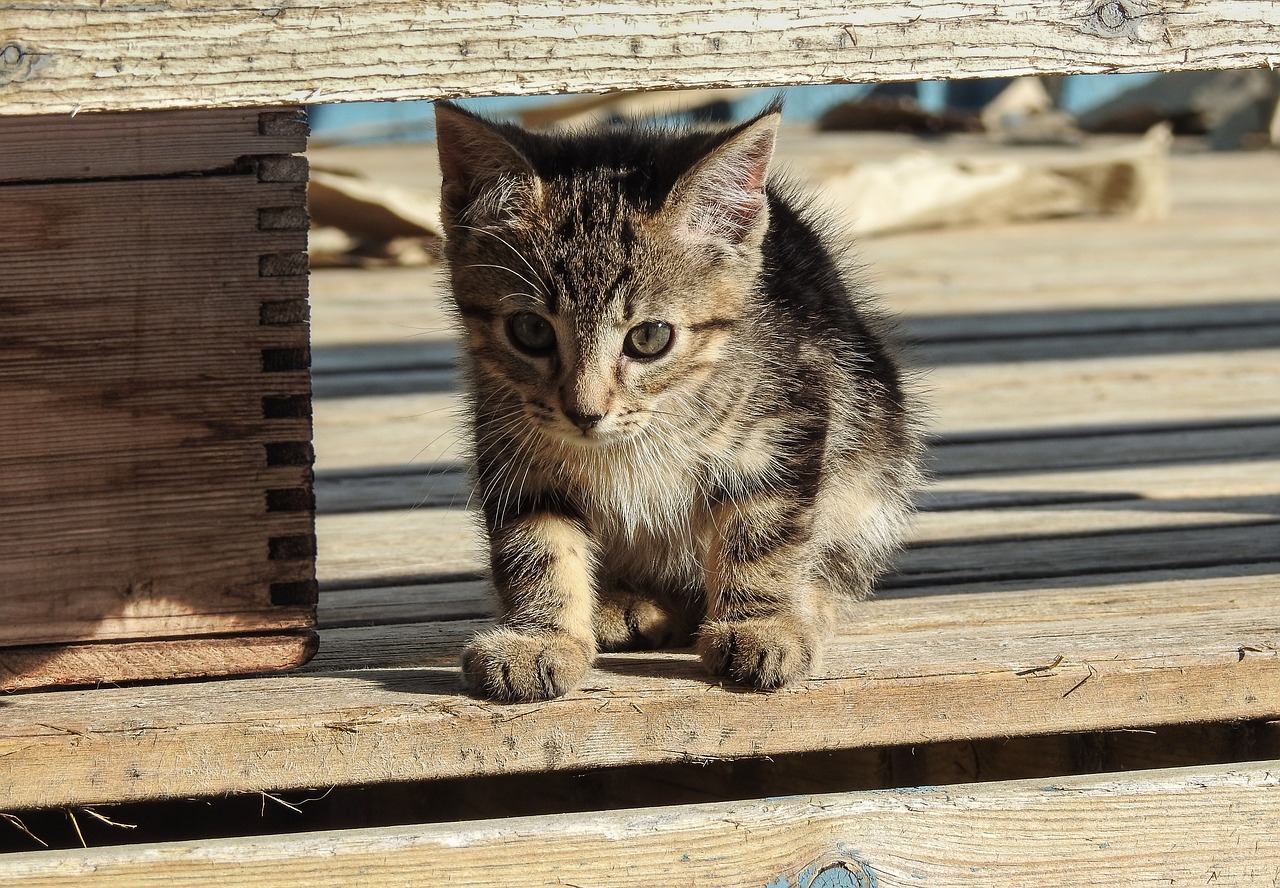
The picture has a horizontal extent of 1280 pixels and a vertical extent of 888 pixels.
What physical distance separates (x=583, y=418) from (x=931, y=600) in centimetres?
94

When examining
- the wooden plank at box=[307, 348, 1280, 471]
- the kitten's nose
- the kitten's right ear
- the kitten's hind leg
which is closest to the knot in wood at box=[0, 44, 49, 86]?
the kitten's right ear

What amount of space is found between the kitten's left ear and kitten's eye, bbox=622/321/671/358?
0.18m

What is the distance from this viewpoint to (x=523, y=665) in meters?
2.25

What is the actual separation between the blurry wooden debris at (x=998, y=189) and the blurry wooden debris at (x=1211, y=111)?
8.46 feet

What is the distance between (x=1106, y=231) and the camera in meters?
6.54

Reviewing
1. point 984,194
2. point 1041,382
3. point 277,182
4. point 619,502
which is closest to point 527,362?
point 619,502

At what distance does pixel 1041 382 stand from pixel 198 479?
3168 millimetres

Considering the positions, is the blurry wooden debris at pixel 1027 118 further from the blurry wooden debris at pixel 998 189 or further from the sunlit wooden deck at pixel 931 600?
the sunlit wooden deck at pixel 931 600

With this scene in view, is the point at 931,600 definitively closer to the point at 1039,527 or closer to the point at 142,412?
the point at 1039,527

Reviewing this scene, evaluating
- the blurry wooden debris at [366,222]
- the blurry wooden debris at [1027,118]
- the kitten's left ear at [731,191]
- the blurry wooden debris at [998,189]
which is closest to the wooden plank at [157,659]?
the kitten's left ear at [731,191]

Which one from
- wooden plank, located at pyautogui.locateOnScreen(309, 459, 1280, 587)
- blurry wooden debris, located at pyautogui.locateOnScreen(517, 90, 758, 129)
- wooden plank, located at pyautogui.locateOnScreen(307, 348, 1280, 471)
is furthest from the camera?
blurry wooden debris, located at pyautogui.locateOnScreen(517, 90, 758, 129)

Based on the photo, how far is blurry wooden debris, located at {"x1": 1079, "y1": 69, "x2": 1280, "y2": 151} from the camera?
30.0ft

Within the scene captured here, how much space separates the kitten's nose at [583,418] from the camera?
231cm

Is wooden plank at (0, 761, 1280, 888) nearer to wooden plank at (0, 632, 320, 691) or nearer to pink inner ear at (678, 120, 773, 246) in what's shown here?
wooden plank at (0, 632, 320, 691)
